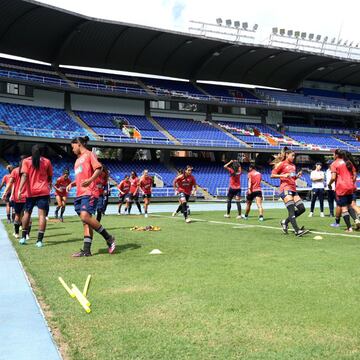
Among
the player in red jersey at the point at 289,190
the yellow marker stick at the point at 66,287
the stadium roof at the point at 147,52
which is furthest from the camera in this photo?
the stadium roof at the point at 147,52

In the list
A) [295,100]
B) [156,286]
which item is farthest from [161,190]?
[156,286]

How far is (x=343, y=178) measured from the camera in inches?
433

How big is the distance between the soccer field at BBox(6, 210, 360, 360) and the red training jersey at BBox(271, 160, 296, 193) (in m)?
2.44

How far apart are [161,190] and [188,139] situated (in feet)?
26.8

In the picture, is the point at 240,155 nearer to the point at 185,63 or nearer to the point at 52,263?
the point at 185,63

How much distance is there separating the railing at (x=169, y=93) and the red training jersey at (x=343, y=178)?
30.5 metres

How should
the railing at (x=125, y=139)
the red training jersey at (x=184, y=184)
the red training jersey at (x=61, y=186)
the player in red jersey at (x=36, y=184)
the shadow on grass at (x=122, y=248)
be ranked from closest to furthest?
1. the shadow on grass at (x=122, y=248)
2. the player in red jersey at (x=36, y=184)
3. the red training jersey at (x=184, y=184)
4. the red training jersey at (x=61, y=186)
5. the railing at (x=125, y=139)

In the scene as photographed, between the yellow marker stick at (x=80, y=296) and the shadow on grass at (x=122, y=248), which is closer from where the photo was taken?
the yellow marker stick at (x=80, y=296)

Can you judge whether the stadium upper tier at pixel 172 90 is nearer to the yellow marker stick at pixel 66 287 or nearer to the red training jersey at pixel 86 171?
the red training jersey at pixel 86 171

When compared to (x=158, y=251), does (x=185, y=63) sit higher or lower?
higher

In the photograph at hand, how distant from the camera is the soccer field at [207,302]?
3.12 metres

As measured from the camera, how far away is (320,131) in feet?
172

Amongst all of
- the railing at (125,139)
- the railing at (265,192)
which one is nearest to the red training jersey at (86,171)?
the railing at (125,139)

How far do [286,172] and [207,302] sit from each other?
6.95m
